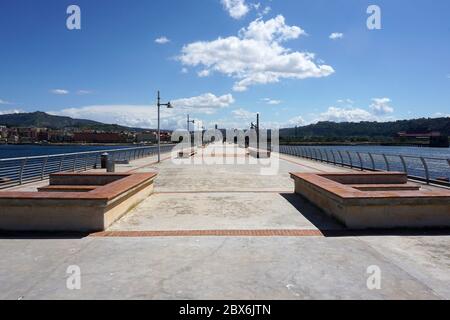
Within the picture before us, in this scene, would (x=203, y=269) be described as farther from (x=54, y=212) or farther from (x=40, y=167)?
(x=40, y=167)

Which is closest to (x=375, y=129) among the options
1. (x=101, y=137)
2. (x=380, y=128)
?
(x=380, y=128)

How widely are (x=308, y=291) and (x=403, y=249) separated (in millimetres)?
2368

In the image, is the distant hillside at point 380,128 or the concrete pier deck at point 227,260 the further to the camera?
the distant hillside at point 380,128

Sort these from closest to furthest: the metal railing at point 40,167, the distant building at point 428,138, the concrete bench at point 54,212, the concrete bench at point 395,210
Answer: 1. the concrete bench at point 54,212
2. the concrete bench at point 395,210
3. the metal railing at point 40,167
4. the distant building at point 428,138

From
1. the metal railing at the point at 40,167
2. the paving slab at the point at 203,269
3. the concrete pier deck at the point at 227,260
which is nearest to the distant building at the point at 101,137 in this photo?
the metal railing at the point at 40,167

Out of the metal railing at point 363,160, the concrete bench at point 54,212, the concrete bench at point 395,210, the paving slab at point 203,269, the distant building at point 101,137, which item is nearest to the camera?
the paving slab at point 203,269

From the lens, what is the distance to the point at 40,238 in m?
6.65

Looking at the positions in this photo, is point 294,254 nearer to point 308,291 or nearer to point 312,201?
point 308,291

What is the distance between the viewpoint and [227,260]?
17.7ft

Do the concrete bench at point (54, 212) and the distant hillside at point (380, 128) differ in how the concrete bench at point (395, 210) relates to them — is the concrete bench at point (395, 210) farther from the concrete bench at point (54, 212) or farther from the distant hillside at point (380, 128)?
the distant hillside at point (380, 128)

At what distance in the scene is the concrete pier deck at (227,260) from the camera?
4.36m

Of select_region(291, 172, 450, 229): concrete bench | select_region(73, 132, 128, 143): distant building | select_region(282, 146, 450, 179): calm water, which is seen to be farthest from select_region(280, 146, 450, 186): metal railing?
select_region(73, 132, 128, 143): distant building
